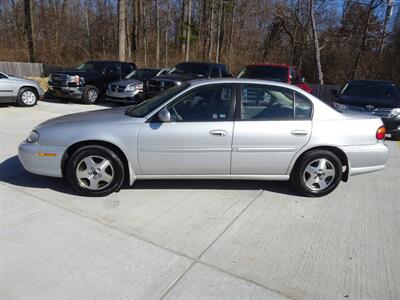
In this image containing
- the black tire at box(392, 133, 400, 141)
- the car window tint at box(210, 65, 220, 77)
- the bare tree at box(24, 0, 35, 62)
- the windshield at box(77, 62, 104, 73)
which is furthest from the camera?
the bare tree at box(24, 0, 35, 62)

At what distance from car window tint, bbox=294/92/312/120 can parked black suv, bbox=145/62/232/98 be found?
678 cm

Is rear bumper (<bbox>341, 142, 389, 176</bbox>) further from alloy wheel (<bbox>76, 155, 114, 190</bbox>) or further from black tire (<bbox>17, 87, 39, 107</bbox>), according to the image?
black tire (<bbox>17, 87, 39, 107</bbox>)

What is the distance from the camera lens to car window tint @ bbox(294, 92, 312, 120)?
3859 millimetres

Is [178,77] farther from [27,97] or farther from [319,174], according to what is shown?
[319,174]

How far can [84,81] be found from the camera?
471 inches

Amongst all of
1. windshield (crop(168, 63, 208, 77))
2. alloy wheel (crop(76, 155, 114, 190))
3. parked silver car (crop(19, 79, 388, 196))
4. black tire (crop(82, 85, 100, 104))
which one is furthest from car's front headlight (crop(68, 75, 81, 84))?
alloy wheel (crop(76, 155, 114, 190))

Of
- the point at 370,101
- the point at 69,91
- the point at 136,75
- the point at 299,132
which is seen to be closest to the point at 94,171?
the point at 299,132

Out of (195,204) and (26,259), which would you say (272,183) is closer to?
(195,204)

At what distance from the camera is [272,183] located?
4.52m

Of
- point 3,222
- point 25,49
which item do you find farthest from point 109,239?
point 25,49

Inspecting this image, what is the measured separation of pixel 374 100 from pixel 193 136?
20.9 feet

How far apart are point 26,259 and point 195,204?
73.6 inches

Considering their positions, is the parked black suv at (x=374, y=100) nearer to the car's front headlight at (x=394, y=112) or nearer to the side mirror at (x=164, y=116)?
the car's front headlight at (x=394, y=112)

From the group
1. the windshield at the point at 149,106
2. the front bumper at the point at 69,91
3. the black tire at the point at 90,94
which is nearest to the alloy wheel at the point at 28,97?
the front bumper at the point at 69,91
